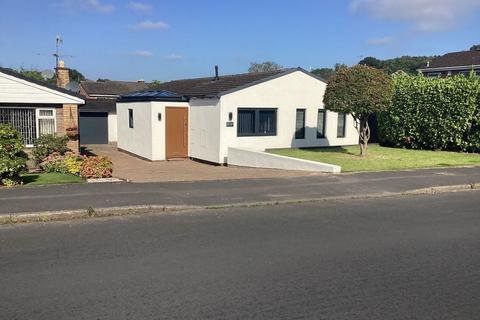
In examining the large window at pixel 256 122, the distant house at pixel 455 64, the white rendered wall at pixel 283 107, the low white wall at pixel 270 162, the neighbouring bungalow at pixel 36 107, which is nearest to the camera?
the low white wall at pixel 270 162

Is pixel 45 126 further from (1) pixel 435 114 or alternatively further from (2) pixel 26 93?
(1) pixel 435 114

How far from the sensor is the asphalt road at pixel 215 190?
9.50 metres

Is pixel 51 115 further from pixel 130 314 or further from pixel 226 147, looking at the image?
pixel 130 314

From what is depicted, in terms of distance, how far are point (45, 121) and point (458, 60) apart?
53.2 metres

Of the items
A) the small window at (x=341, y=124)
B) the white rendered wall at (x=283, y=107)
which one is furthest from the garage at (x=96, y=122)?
the small window at (x=341, y=124)

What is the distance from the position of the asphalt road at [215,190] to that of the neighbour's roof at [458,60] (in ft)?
154

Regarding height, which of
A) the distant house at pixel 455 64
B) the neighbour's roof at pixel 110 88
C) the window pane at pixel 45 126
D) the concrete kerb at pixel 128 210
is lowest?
the concrete kerb at pixel 128 210

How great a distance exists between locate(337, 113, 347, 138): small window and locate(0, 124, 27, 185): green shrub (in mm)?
15103

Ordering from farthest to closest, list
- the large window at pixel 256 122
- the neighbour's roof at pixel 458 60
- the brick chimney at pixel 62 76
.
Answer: the neighbour's roof at pixel 458 60, the brick chimney at pixel 62 76, the large window at pixel 256 122

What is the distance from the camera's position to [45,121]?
1812cm

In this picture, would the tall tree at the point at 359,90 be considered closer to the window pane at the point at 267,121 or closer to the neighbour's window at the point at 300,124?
the window pane at the point at 267,121

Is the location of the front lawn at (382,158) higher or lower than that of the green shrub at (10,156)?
lower

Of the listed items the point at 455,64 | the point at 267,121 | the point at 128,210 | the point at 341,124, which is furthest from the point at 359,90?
the point at 455,64

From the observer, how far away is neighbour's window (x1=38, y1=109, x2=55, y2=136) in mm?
18016
